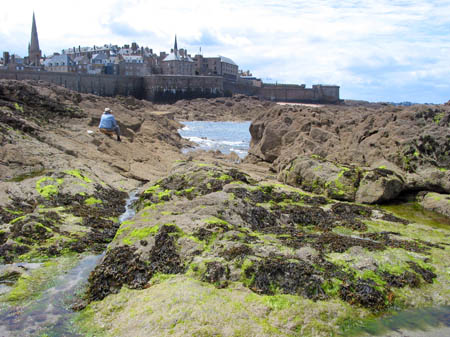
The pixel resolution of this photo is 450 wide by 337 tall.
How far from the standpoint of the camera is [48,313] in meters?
4.79

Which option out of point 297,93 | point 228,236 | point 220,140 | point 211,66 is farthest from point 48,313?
point 211,66

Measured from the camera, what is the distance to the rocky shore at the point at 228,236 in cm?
456

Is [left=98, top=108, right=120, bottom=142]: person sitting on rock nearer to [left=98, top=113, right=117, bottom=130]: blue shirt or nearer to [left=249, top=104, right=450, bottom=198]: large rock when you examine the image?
[left=98, top=113, right=117, bottom=130]: blue shirt

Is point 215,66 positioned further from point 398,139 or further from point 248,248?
point 248,248

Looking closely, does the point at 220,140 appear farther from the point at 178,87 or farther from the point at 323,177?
the point at 178,87

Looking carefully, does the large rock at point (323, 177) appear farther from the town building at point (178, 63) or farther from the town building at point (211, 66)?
the town building at point (211, 66)

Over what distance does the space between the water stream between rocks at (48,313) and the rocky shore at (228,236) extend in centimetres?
11

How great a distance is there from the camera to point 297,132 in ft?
55.6

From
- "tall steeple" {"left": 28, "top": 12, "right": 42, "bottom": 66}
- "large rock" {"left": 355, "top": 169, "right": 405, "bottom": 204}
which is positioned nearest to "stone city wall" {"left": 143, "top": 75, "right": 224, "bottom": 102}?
"tall steeple" {"left": 28, "top": 12, "right": 42, "bottom": 66}

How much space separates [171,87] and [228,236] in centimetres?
7620

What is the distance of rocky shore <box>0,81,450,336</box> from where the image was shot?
4562 millimetres

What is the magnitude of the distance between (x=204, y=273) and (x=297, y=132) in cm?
1259

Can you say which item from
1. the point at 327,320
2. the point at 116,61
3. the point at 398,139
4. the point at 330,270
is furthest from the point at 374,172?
the point at 116,61

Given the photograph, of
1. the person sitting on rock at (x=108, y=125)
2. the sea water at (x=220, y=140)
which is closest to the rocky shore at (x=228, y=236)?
the person sitting on rock at (x=108, y=125)
